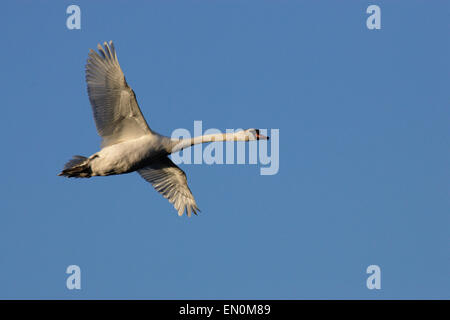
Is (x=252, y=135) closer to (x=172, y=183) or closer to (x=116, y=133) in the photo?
(x=172, y=183)

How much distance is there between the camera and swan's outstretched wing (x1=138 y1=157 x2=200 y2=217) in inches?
790

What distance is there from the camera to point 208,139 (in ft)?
59.4

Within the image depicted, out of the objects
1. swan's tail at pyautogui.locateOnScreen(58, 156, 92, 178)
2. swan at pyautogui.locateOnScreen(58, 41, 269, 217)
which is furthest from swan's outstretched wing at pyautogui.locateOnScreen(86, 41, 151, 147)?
swan's tail at pyautogui.locateOnScreen(58, 156, 92, 178)

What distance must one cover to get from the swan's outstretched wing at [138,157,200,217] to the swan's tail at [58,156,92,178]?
2.62 metres

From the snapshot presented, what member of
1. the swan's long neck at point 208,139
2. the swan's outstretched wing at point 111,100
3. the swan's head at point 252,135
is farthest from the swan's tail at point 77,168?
the swan's head at point 252,135

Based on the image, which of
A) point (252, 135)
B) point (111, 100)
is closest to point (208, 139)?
point (252, 135)

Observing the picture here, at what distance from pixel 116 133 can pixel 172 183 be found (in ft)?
9.58

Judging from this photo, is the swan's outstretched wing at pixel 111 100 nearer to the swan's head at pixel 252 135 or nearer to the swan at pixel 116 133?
the swan at pixel 116 133

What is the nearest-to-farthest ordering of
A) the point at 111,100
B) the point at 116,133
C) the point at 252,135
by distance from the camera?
the point at 111,100
the point at 116,133
the point at 252,135

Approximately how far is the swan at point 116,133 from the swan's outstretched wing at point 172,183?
78.1 inches

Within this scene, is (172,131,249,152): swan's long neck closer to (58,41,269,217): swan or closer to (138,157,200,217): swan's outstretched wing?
(58,41,269,217): swan

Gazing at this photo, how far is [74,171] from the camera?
1770 centimetres
